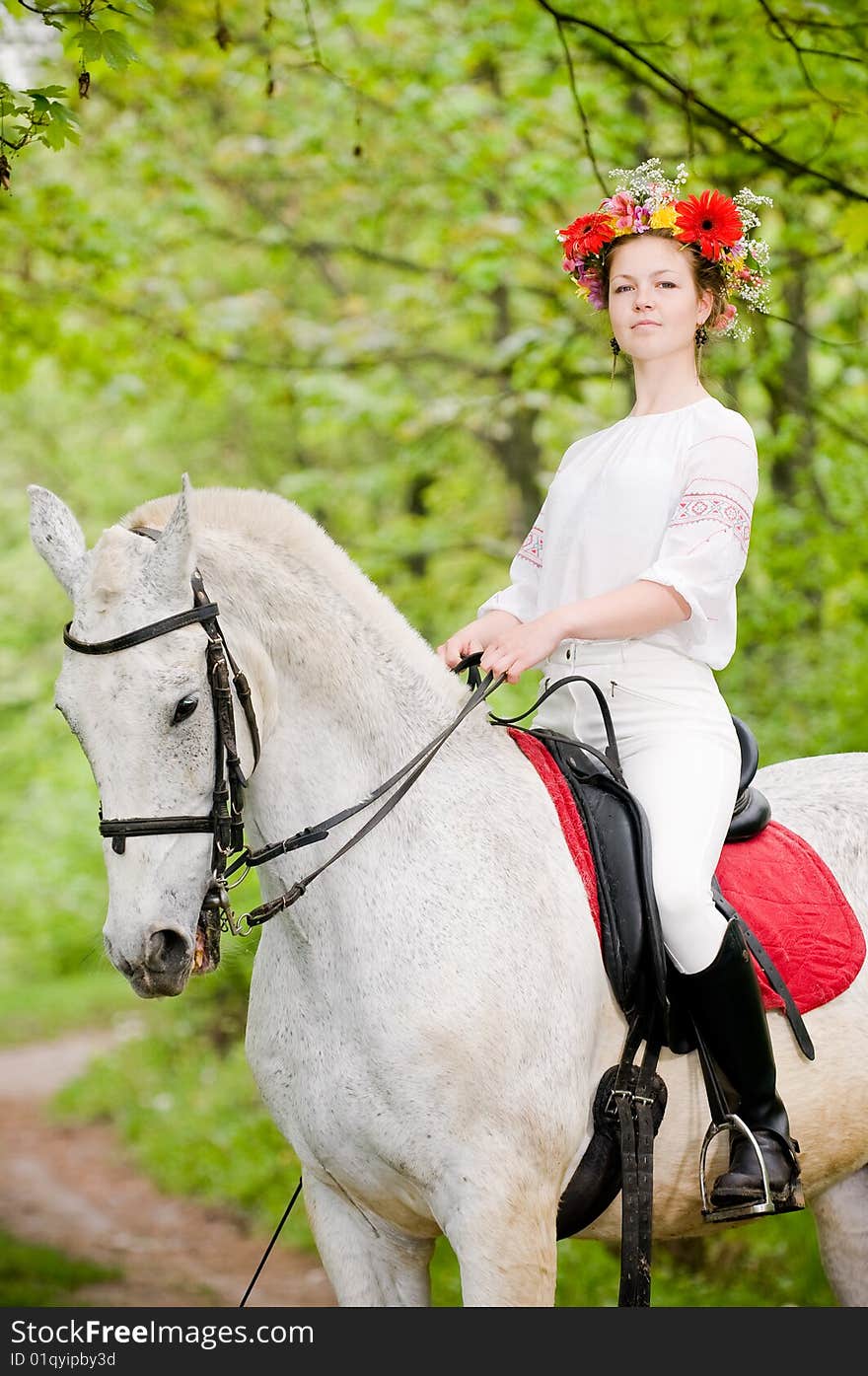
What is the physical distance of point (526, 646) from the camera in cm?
294

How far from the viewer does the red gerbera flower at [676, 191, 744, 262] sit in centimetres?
315

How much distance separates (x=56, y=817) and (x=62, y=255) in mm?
8935

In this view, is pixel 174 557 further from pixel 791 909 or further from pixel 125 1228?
pixel 125 1228

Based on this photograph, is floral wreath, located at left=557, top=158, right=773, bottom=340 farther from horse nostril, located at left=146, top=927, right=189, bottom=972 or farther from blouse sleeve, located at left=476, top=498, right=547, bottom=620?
horse nostril, located at left=146, top=927, right=189, bottom=972

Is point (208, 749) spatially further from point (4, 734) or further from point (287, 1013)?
point (4, 734)

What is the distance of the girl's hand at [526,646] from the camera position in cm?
294

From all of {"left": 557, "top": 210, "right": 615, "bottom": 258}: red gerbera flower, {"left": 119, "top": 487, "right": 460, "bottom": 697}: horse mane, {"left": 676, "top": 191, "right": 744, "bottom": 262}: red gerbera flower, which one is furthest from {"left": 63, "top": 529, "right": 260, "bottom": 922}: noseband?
{"left": 676, "top": 191, "right": 744, "bottom": 262}: red gerbera flower

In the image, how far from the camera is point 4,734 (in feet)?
59.6

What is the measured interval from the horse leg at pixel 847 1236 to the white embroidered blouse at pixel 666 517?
1.79 metres

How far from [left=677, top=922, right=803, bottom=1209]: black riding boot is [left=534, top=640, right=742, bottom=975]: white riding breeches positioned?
78mm

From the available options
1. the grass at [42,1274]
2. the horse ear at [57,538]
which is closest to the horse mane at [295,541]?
the horse ear at [57,538]

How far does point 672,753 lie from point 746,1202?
41.7 inches

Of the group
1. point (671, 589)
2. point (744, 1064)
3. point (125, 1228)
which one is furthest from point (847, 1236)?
point (125, 1228)
